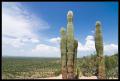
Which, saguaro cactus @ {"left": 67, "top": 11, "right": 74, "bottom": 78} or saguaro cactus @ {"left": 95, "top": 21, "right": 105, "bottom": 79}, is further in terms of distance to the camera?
saguaro cactus @ {"left": 95, "top": 21, "right": 105, "bottom": 79}

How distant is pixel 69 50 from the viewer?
15.5 meters

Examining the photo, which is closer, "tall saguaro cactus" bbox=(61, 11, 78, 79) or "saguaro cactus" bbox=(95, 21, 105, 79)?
"tall saguaro cactus" bbox=(61, 11, 78, 79)

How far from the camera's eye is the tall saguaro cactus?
15.3 meters

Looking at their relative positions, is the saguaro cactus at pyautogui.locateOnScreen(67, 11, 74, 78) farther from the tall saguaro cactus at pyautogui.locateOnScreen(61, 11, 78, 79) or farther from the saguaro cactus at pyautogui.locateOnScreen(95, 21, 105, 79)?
the saguaro cactus at pyautogui.locateOnScreen(95, 21, 105, 79)

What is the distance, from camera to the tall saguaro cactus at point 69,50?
15.3 meters

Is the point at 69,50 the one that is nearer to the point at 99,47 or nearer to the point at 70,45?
the point at 70,45

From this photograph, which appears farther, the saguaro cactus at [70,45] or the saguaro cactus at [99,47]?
the saguaro cactus at [99,47]

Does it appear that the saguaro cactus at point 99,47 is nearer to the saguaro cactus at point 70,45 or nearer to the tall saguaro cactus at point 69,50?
the tall saguaro cactus at point 69,50

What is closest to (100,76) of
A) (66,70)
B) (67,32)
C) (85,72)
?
(66,70)

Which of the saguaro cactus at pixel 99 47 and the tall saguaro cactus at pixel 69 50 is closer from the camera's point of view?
the tall saguaro cactus at pixel 69 50

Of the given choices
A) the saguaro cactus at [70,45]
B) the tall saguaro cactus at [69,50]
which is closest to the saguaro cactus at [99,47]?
the tall saguaro cactus at [69,50]

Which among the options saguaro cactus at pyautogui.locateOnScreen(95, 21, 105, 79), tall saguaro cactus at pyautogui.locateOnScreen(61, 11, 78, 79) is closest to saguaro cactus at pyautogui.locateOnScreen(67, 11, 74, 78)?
tall saguaro cactus at pyautogui.locateOnScreen(61, 11, 78, 79)

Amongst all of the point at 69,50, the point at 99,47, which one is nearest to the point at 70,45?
the point at 69,50

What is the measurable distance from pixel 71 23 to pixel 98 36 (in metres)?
1.72
